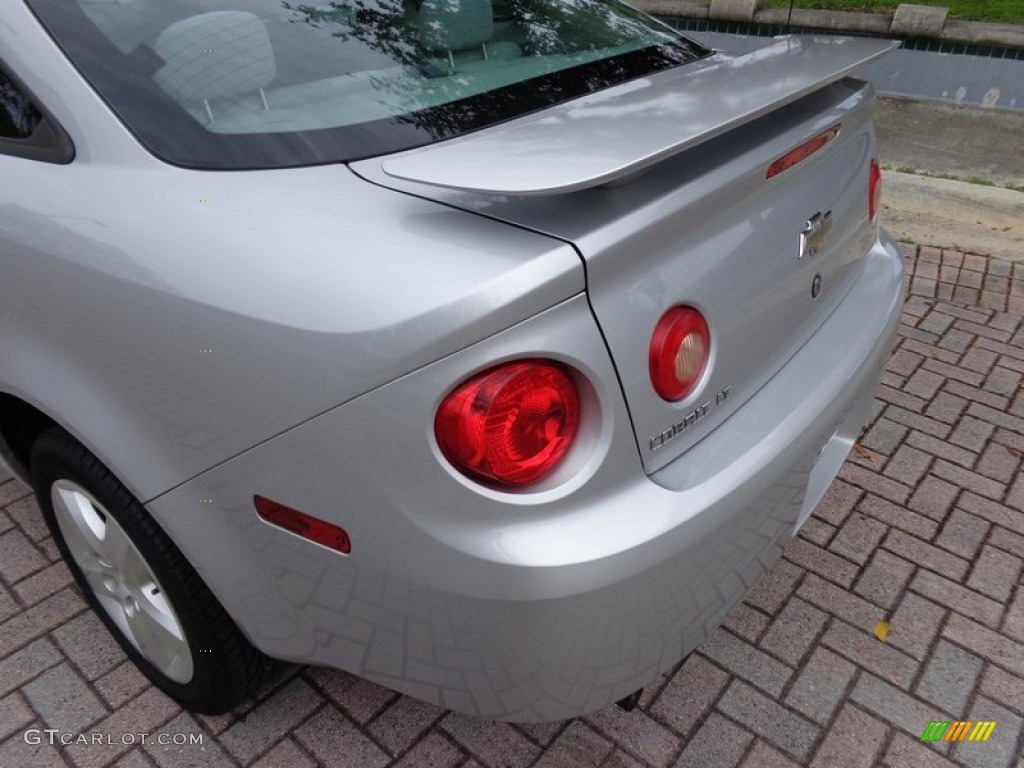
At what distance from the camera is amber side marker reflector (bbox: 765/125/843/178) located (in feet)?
5.18

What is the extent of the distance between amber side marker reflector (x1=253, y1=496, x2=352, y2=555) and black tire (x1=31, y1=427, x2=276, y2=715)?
0.36 meters

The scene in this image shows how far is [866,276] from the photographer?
2.07 metres

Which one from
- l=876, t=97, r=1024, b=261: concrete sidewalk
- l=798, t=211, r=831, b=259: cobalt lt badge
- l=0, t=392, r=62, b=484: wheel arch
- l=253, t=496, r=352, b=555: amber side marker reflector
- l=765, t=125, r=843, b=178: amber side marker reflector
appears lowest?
l=876, t=97, r=1024, b=261: concrete sidewalk

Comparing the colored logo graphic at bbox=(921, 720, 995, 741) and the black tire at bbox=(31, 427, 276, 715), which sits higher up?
the black tire at bbox=(31, 427, 276, 715)

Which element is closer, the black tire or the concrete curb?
the black tire

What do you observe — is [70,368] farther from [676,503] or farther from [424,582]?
[676,503]

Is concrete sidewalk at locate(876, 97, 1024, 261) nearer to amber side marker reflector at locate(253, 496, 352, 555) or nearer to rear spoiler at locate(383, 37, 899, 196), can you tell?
rear spoiler at locate(383, 37, 899, 196)

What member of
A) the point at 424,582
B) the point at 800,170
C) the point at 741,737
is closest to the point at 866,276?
the point at 800,170

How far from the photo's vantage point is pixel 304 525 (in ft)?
4.50

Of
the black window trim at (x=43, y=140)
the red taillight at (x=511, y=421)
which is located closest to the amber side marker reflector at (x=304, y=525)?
the red taillight at (x=511, y=421)

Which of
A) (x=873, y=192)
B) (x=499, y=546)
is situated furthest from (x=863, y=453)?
(x=499, y=546)

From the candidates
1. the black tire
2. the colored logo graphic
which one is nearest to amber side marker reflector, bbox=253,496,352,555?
the black tire

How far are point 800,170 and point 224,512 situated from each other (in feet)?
4.23

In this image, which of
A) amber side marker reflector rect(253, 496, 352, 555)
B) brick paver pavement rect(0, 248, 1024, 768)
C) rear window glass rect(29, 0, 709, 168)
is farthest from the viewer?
brick paver pavement rect(0, 248, 1024, 768)
